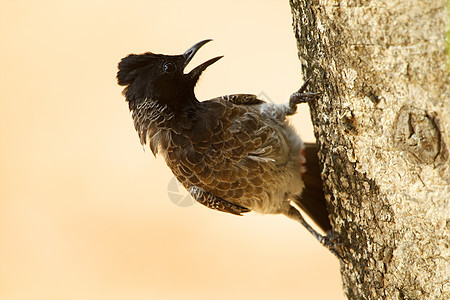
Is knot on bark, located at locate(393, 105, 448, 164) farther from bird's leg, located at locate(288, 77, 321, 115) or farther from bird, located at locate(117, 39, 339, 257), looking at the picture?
bird, located at locate(117, 39, 339, 257)

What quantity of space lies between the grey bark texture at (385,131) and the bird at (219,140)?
2.00 ft

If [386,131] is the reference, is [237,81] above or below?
above

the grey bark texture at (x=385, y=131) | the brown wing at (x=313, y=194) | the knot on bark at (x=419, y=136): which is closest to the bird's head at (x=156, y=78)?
the brown wing at (x=313, y=194)

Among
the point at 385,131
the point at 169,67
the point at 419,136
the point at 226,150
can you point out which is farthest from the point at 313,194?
the point at 419,136

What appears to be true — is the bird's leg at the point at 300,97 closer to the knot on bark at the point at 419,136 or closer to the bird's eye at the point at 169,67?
the knot on bark at the point at 419,136

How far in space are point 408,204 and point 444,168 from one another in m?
0.25

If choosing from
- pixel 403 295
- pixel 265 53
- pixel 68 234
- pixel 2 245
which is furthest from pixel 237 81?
pixel 403 295

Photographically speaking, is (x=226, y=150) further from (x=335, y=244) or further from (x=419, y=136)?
(x=419, y=136)

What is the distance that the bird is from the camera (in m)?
3.24

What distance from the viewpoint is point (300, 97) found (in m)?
2.97

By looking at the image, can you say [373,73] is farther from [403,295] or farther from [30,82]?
[30,82]

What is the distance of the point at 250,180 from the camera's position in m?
3.27

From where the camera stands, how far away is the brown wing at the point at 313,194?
11.1 feet

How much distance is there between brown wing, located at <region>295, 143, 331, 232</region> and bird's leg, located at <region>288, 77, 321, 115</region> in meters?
0.27
